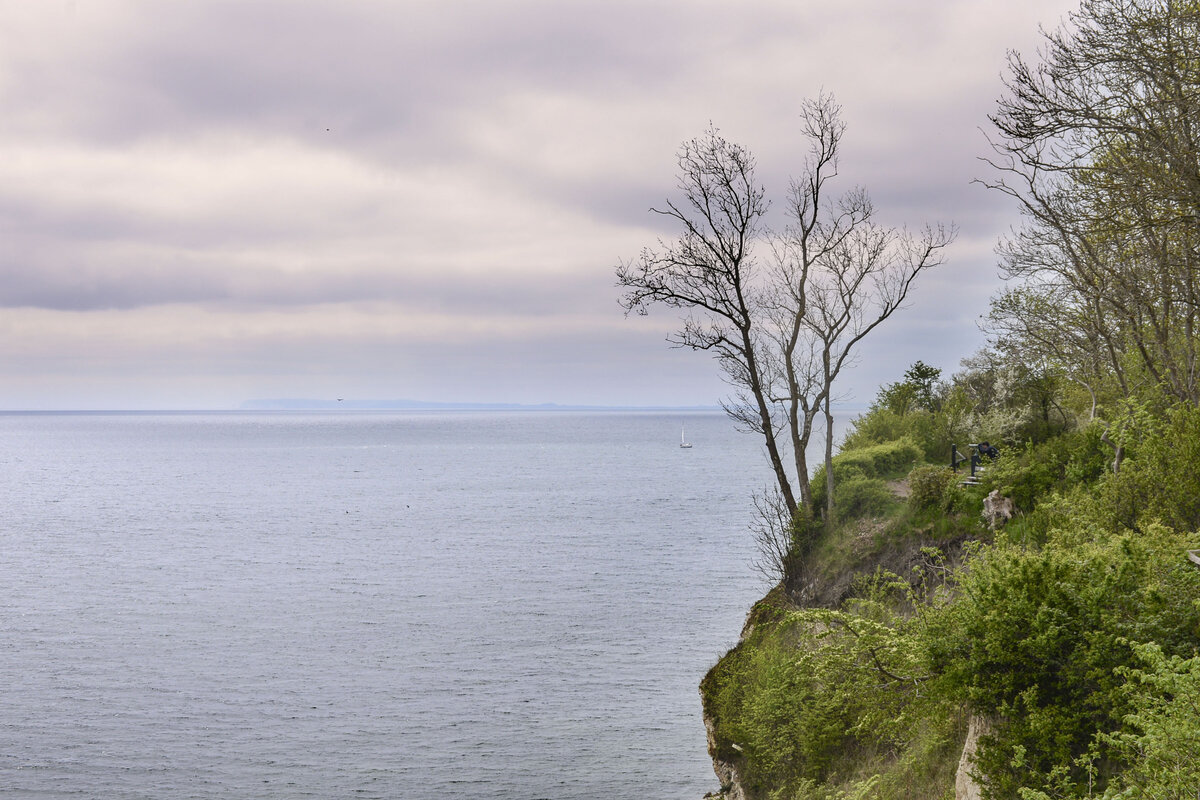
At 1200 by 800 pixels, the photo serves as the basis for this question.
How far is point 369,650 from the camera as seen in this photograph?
39781 millimetres

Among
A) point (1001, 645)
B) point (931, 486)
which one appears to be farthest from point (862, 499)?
point (1001, 645)

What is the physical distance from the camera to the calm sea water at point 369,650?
1109 inches

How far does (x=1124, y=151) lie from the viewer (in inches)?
522

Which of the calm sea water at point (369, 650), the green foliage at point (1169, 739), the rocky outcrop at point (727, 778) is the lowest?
the calm sea water at point (369, 650)

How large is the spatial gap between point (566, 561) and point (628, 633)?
57.4 feet

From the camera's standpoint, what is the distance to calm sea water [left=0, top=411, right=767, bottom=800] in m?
28.2

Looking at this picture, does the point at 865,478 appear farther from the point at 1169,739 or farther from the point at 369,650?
the point at 369,650

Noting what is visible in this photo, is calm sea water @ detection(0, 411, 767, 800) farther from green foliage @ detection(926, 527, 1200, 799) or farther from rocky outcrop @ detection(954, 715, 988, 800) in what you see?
green foliage @ detection(926, 527, 1200, 799)

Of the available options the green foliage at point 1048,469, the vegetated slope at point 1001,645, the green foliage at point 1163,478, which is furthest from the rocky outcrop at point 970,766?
the green foliage at point 1048,469

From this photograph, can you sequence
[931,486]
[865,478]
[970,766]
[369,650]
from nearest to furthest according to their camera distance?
[970,766] → [931,486] → [865,478] → [369,650]

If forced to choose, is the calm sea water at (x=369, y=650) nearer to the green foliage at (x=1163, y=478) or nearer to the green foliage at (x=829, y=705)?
the green foliage at (x=829, y=705)

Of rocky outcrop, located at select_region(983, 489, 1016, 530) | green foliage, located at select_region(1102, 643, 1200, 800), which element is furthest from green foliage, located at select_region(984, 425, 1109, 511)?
green foliage, located at select_region(1102, 643, 1200, 800)

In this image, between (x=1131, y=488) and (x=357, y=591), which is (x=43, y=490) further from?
(x=1131, y=488)

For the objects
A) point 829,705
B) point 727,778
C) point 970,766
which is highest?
point 970,766
